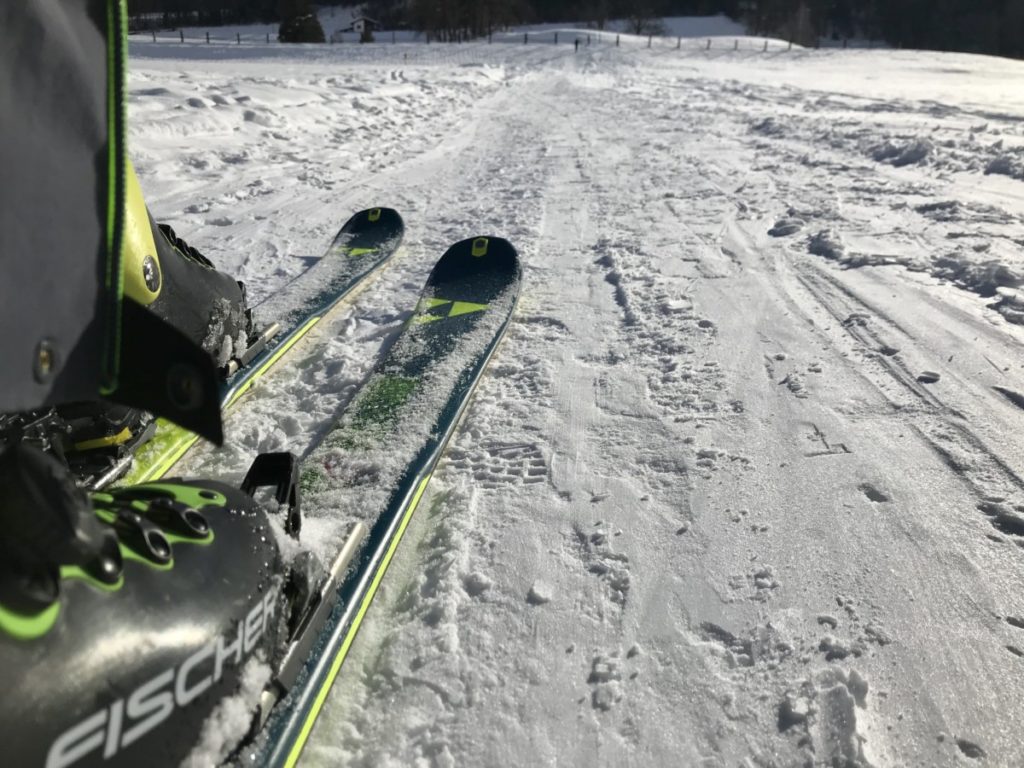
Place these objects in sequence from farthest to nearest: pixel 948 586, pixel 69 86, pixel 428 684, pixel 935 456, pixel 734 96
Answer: pixel 734 96 < pixel 935 456 < pixel 948 586 < pixel 428 684 < pixel 69 86

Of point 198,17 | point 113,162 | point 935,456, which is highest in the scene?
point 198,17

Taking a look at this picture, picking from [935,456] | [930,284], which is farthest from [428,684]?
[930,284]

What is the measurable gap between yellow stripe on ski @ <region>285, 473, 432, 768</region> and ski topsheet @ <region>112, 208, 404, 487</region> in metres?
0.58

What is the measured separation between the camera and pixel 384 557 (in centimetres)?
171

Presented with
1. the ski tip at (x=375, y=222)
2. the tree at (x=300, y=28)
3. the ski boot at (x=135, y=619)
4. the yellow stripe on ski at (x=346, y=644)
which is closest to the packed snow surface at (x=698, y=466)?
the yellow stripe on ski at (x=346, y=644)

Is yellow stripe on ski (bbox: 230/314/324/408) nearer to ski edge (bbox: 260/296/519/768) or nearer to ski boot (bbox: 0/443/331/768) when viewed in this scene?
ski edge (bbox: 260/296/519/768)

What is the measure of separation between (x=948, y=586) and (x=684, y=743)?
804 millimetres

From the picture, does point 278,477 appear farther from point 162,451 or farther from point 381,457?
point 162,451

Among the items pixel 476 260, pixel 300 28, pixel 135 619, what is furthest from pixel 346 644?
pixel 300 28

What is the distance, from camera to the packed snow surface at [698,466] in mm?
1361

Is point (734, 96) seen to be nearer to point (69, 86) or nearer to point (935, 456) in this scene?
point (935, 456)

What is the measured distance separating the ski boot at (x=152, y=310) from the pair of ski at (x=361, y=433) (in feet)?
0.35

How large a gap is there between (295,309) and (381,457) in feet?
4.83

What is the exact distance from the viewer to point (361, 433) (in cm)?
225
